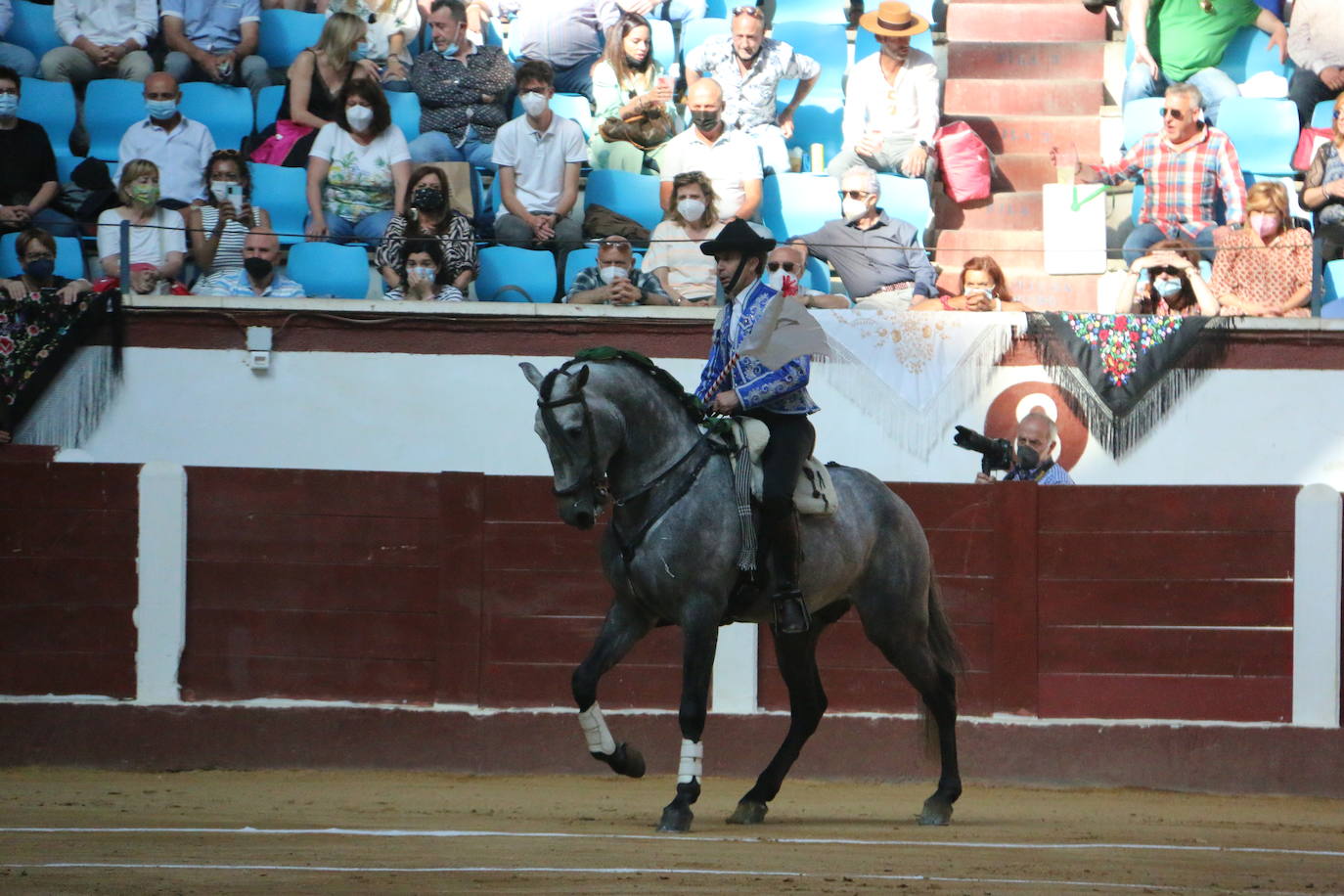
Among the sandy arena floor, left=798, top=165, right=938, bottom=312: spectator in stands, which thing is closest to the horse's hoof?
the sandy arena floor

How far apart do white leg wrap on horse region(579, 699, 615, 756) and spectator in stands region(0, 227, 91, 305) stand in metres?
4.56

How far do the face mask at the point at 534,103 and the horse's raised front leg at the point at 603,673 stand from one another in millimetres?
4735

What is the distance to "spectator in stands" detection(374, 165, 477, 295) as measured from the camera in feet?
30.9

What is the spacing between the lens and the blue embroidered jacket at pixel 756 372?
240 inches

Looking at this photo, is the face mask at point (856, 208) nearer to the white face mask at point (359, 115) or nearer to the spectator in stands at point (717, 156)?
the spectator in stands at point (717, 156)

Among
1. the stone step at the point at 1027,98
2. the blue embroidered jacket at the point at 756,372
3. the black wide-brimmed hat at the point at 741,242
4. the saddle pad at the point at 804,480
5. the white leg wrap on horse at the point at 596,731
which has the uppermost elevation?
the stone step at the point at 1027,98

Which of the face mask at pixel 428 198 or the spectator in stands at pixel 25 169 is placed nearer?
the face mask at pixel 428 198

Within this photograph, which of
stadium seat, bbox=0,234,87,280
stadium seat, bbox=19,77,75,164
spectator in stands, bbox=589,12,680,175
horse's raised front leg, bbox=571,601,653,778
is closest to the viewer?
horse's raised front leg, bbox=571,601,653,778

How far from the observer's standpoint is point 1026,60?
1235 centimetres

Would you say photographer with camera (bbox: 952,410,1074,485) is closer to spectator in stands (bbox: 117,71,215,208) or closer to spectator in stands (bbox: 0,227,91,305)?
spectator in stands (bbox: 117,71,215,208)

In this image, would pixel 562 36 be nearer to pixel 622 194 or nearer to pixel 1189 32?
pixel 622 194

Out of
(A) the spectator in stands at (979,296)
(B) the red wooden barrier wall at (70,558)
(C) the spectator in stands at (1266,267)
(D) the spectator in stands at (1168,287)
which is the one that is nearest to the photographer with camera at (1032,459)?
(A) the spectator in stands at (979,296)

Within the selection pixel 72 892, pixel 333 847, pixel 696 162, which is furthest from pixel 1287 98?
pixel 72 892

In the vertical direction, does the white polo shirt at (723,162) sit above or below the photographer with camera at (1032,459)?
above
